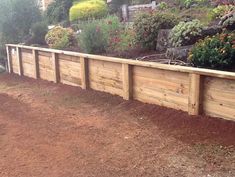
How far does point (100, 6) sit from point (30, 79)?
20.0 ft

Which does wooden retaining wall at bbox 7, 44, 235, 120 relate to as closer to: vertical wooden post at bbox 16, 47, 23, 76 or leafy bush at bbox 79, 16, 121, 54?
A: leafy bush at bbox 79, 16, 121, 54

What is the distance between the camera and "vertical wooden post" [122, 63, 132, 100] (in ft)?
21.0

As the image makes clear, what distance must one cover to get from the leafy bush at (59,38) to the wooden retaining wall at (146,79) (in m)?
0.58

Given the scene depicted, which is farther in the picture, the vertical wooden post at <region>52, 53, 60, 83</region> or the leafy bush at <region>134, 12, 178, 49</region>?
the vertical wooden post at <region>52, 53, 60, 83</region>

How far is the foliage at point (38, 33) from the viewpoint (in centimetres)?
1109

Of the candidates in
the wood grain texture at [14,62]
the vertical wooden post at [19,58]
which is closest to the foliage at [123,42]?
the vertical wooden post at [19,58]

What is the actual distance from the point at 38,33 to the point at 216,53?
22.2 feet

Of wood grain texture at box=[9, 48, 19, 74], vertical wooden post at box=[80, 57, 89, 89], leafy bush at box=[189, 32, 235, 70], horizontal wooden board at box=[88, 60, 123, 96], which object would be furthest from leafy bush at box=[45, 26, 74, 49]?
leafy bush at box=[189, 32, 235, 70]

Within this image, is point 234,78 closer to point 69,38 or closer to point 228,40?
point 228,40

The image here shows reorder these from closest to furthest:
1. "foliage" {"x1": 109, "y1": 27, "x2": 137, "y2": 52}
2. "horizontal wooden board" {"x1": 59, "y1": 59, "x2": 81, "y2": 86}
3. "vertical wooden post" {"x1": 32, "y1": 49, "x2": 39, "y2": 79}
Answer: "horizontal wooden board" {"x1": 59, "y1": 59, "x2": 81, "y2": 86}, "foliage" {"x1": 109, "y1": 27, "x2": 137, "y2": 52}, "vertical wooden post" {"x1": 32, "y1": 49, "x2": 39, "y2": 79}

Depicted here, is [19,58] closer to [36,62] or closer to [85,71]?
[36,62]

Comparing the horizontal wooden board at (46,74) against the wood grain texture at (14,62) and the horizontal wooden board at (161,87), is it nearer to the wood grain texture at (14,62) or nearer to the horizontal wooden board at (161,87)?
the wood grain texture at (14,62)

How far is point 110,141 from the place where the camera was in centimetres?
494

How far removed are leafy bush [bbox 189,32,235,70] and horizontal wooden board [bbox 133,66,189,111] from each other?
48cm
